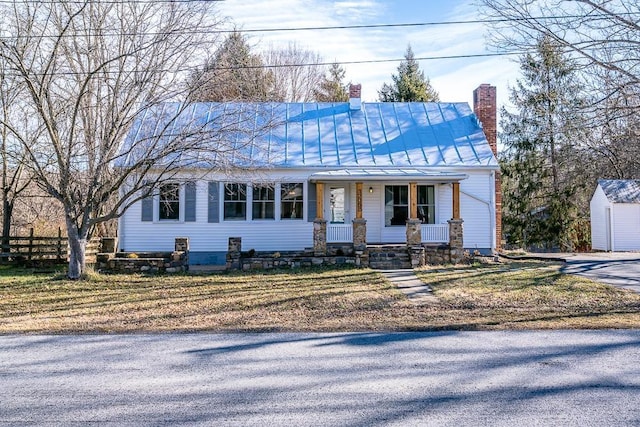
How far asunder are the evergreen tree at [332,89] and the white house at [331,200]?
680 inches

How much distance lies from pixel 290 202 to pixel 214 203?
240cm

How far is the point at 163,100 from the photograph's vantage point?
39.4ft

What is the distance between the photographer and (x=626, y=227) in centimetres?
2233

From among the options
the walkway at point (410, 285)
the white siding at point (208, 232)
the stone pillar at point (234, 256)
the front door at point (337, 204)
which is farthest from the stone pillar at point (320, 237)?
the stone pillar at point (234, 256)

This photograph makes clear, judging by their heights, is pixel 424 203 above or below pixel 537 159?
below

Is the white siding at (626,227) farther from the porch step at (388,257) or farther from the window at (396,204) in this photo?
the porch step at (388,257)

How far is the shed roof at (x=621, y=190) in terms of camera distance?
22141 millimetres

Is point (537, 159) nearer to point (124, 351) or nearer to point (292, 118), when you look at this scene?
point (292, 118)

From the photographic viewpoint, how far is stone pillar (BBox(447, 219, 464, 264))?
15758 millimetres

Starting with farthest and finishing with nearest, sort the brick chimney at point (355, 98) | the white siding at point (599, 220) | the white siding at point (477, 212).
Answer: the white siding at point (599, 220), the brick chimney at point (355, 98), the white siding at point (477, 212)

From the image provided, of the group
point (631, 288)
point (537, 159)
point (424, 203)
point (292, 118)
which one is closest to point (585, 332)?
point (631, 288)

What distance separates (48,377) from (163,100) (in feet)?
26.5

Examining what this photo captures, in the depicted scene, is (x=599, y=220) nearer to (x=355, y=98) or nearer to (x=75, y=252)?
(x=355, y=98)

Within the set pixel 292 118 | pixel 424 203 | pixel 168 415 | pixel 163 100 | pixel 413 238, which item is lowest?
pixel 168 415
